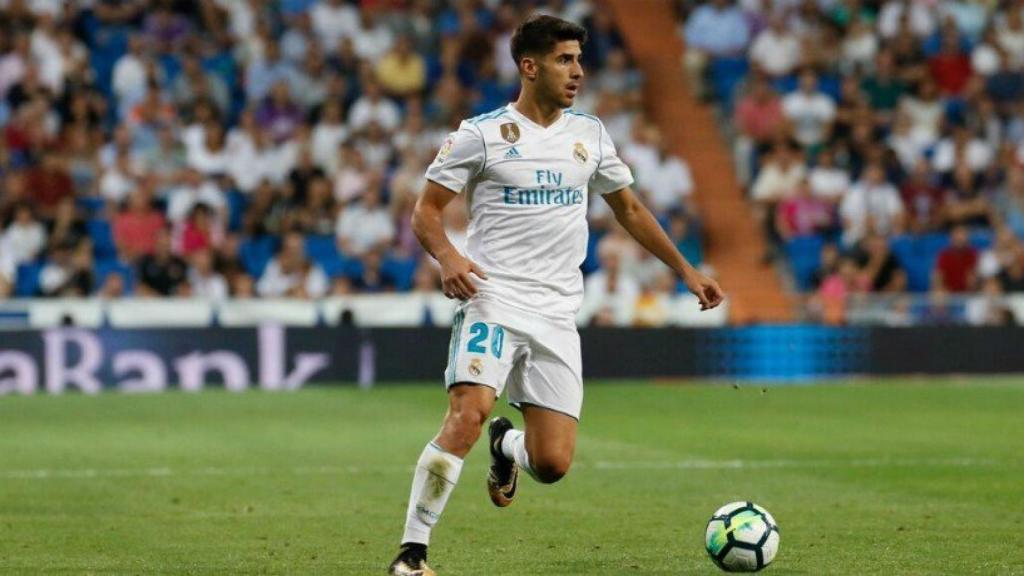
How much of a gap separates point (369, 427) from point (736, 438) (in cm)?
306

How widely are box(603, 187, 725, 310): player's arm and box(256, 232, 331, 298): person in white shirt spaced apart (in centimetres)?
1217

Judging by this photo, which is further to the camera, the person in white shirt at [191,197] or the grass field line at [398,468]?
the person in white shirt at [191,197]

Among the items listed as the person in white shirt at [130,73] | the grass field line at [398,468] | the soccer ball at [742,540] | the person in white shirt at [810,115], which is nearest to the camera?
the soccer ball at [742,540]

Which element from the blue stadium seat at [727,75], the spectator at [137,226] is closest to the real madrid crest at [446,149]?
the spectator at [137,226]

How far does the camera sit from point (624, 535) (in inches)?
342

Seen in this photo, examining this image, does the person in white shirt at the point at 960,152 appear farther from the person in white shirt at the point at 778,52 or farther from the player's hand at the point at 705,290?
the player's hand at the point at 705,290

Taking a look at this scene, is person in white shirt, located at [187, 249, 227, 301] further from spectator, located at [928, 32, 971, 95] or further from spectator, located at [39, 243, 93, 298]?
spectator, located at [928, 32, 971, 95]

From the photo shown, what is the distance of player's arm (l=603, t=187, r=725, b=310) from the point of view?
7.98 meters

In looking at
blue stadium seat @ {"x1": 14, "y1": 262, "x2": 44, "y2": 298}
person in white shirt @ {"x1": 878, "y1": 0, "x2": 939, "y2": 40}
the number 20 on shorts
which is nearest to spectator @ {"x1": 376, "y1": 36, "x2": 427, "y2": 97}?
blue stadium seat @ {"x1": 14, "y1": 262, "x2": 44, "y2": 298}

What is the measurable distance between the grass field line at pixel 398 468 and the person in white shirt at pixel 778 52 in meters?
12.9

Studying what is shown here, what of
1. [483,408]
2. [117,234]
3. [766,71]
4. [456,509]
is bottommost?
[456,509]

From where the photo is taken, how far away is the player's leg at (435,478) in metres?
7.12

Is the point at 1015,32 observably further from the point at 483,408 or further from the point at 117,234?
the point at 483,408

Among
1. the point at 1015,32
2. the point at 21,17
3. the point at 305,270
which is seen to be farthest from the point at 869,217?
the point at 21,17
